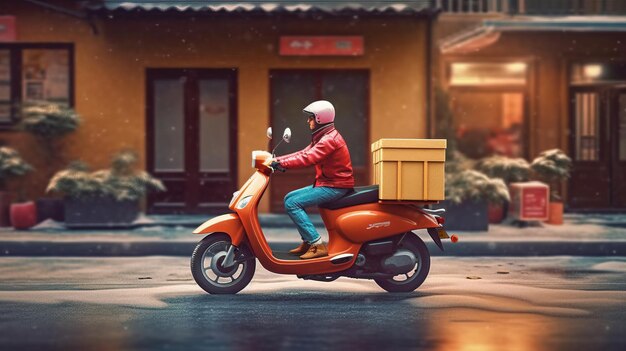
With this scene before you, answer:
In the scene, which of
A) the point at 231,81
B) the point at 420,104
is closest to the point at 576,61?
the point at 420,104

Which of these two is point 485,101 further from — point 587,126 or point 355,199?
point 355,199

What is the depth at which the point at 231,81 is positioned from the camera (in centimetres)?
1816

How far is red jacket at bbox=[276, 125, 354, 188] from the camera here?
939 centimetres

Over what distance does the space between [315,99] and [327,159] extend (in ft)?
28.7

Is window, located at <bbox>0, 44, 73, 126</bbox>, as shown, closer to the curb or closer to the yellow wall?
the yellow wall

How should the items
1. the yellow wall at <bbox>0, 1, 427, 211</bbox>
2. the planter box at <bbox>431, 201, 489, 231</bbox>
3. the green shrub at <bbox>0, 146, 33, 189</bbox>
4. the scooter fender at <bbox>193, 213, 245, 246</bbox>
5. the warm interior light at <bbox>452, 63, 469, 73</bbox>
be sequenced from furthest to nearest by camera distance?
the warm interior light at <bbox>452, 63, 469, 73</bbox>
the yellow wall at <bbox>0, 1, 427, 211</bbox>
the green shrub at <bbox>0, 146, 33, 189</bbox>
the planter box at <bbox>431, 201, 489, 231</bbox>
the scooter fender at <bbox>193, 213, 245, 246</bbox>

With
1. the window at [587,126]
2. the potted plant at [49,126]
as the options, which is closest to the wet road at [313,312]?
the potted plant at [49,126]

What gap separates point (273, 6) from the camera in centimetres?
1708

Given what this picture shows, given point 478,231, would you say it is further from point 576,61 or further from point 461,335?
point 461,335

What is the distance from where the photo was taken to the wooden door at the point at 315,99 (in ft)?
59.6

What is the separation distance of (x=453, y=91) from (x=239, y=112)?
4.54m

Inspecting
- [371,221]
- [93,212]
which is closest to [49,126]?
[93,212]

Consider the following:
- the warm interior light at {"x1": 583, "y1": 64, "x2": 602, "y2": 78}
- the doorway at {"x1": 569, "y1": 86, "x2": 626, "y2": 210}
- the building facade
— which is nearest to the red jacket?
the building facade

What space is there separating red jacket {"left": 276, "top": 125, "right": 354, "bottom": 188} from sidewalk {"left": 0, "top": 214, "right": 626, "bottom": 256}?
4.63 metres
